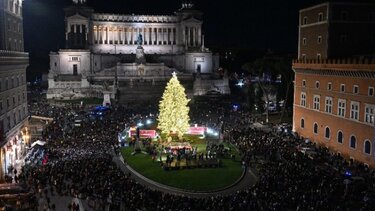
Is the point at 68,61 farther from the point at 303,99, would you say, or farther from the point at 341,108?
the point at 341,108

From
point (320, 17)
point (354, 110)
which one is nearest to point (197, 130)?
point (354, 110)

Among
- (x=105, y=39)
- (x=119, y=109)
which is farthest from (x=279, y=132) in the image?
(x=105, y=39)

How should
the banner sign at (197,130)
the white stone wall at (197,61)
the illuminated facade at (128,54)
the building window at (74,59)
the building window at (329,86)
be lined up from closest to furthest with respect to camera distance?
→ the building window at (329,86) → the banner sign at (197,130) → the illuminated facade at (128,54) → the building window at (74,59) → the white stone wall at (197,61)

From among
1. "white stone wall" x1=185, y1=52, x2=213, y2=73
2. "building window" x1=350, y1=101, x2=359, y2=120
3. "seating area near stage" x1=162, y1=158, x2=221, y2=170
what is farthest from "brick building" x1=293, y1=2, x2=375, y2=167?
"white stone wall" x1=185, y1=52, x2=213, y2=73

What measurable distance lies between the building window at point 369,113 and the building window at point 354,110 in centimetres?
171

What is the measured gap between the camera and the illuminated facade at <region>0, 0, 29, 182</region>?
40594 millimetres

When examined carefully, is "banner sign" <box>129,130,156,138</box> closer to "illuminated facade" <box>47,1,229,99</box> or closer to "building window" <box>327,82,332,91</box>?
"building window" <box>327,82,332,91</box>

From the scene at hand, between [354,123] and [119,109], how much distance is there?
41.8 m

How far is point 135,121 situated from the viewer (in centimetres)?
6581

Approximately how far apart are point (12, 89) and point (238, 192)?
25.1m

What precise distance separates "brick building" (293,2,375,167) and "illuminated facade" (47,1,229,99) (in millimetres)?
40187

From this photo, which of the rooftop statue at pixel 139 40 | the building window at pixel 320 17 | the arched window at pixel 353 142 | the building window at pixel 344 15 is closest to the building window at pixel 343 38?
the building window at pixel 344 15

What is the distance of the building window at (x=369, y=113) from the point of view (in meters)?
42.7

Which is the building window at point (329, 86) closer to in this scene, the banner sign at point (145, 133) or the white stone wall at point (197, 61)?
the banner sign at point (145, 133)
